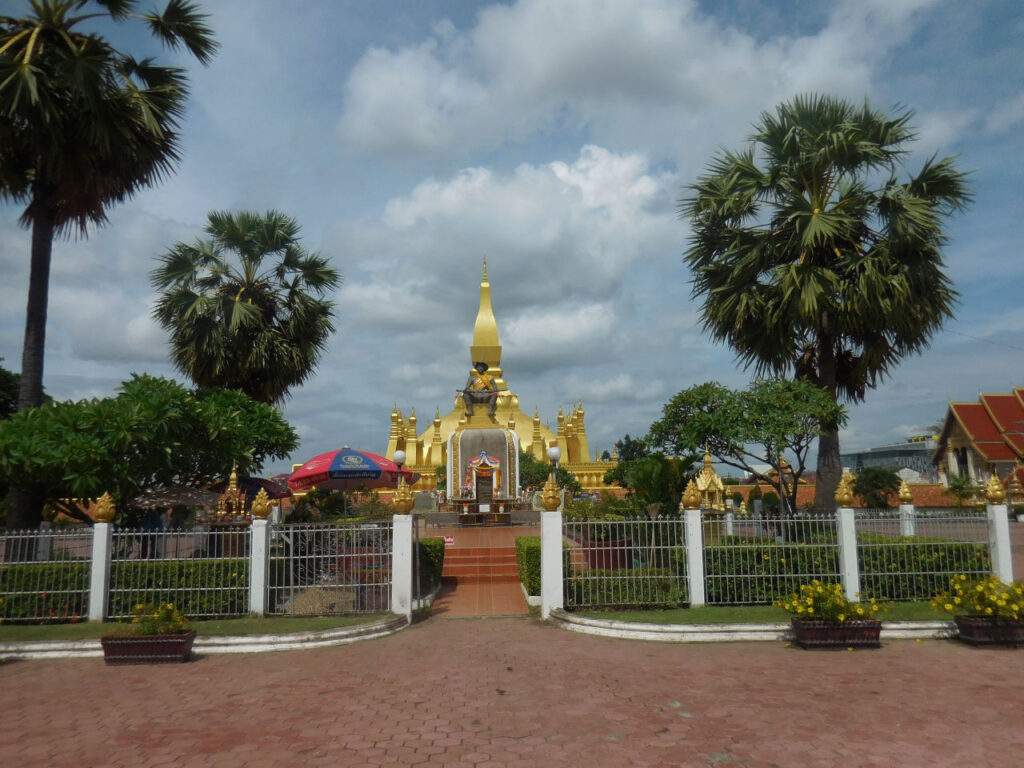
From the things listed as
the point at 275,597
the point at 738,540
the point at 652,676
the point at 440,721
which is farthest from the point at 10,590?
the point at 738,540

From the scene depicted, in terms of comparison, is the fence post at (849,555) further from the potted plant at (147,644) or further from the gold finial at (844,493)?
the potted plant at (147,644)

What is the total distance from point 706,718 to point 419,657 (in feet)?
11.6

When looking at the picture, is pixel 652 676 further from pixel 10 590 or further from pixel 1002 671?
pixel 10 590

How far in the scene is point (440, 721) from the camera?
19.6 ft

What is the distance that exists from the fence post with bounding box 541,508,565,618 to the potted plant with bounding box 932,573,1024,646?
4.84 meters

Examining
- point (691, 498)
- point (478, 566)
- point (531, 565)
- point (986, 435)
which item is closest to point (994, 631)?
point (691, 498)

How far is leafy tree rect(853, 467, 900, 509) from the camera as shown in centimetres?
2909

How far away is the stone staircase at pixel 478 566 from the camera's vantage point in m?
14.0

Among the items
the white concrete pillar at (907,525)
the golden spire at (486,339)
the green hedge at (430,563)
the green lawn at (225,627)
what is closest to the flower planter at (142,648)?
the green lawn at (225,627)

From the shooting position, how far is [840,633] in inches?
329

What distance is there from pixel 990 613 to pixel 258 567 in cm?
941

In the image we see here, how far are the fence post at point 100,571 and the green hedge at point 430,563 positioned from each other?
4611 millimetres

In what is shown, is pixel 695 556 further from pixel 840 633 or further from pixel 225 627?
pixel 225 627

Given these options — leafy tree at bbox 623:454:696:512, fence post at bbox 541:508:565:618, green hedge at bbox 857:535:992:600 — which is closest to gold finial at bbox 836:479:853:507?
green hedge at bbox 857:535:992:600
